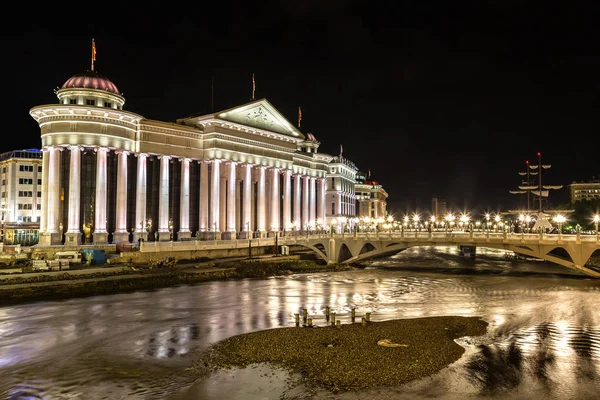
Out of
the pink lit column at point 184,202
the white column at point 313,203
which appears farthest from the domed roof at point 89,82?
the white column at point 313,203

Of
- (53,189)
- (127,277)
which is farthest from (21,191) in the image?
(127,277)

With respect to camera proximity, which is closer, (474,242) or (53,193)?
(474,242)

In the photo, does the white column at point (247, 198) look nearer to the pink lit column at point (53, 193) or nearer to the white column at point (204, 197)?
the white column at point (204, 197)

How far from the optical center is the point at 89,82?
2982 inches

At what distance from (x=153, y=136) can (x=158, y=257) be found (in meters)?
25.2

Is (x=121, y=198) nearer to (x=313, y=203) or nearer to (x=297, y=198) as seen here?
(x=297, y=198)

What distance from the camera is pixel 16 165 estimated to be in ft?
358

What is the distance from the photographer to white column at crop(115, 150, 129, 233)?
77.8m

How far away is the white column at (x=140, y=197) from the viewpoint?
8031cm

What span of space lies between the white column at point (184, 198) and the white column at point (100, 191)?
15481mm

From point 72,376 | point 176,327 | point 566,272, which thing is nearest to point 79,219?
point 176,327

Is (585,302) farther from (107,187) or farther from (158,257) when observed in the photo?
(107,187)

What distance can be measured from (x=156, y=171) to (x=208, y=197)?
10.9 meters

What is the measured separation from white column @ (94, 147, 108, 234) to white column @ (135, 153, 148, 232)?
6.56 m
